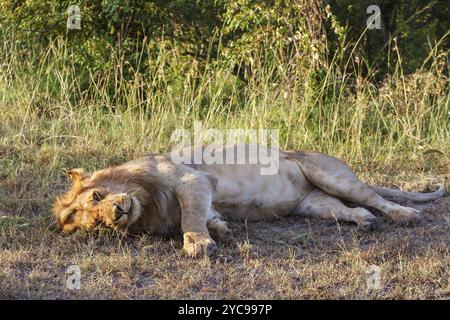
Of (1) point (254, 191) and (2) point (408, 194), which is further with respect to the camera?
(2) point (408, 194)

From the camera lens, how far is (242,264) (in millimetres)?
4035

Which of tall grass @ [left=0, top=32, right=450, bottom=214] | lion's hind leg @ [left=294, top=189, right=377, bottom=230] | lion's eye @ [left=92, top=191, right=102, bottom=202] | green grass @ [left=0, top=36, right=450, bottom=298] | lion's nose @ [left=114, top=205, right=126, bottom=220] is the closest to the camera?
green grass @ [left=0, top=36, right=450, bottom=298]

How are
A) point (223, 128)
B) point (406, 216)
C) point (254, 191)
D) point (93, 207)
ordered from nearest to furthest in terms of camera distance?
point (93, 207), point (406, 216), point (254, 191), point (223, 128)

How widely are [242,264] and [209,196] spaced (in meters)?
0.59

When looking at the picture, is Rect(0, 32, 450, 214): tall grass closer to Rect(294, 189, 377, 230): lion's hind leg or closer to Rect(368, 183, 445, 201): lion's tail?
Rect(368, 183, 445, 201): lion's tail

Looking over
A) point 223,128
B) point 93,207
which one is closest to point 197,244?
point 93,207

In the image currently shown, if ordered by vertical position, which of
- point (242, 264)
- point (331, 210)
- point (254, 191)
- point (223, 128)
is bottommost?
point (242, 264)

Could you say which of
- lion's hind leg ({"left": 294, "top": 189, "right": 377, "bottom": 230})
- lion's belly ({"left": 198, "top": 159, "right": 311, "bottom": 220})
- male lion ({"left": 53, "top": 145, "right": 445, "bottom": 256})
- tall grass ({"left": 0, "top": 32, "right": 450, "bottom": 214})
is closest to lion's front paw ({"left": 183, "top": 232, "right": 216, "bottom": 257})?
male lion ({"left": 53, "top": 145, "right": 445, "bottom": 256})

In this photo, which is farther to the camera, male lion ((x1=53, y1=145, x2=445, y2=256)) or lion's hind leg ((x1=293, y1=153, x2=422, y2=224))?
lion's hind leg ((x1=293, y1=153, x2=422, y2=224))

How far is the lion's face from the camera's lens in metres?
4.08

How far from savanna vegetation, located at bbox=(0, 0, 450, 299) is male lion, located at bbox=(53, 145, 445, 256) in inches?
4.5

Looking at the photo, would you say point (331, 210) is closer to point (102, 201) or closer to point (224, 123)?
point (102, 201)

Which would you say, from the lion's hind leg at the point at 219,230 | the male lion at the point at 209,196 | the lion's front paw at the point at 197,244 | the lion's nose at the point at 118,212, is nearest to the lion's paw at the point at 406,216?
the male lion at the point at 209,196

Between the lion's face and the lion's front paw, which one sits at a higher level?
the lion's face
